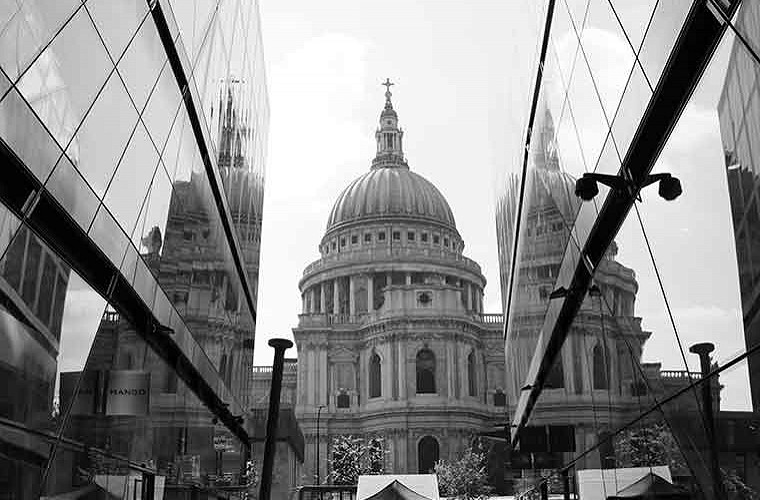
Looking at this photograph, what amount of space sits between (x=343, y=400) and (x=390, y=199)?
27.6 meters

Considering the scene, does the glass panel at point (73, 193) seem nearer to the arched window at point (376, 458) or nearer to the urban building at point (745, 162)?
the urban building at point (745, 162)

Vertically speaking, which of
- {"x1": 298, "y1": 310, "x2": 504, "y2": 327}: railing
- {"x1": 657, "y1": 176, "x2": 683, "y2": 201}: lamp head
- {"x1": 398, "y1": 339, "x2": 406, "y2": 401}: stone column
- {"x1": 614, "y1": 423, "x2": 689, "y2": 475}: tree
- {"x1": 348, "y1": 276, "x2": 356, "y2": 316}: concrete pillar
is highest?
{"x1": 348, "y1": 276, "x2": 356, "y2": 316}: concrete pillar

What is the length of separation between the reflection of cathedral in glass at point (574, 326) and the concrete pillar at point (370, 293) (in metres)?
71.8

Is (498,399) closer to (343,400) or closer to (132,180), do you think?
A: (343,400)

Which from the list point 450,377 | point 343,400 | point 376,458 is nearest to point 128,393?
point 376,458

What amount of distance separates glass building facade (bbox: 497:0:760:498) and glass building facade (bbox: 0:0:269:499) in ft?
13.1

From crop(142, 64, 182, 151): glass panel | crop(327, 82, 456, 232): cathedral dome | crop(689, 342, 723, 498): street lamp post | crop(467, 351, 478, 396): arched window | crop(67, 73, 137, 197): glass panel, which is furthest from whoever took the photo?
crop(327, 82, 456, 232): cathedral dome

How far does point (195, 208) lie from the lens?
41.1 ft

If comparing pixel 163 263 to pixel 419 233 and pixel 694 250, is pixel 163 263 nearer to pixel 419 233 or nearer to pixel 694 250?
pixel 694 250

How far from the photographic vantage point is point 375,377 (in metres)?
83.3

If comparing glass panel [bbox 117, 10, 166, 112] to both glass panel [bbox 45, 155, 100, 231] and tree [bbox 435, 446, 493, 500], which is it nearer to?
glass panel [bbox 45, 155, 100, 231]

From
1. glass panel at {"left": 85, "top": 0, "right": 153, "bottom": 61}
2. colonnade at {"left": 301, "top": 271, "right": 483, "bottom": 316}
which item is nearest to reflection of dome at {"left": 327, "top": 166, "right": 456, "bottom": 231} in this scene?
colonnade at {"left": 301, "top": 271, "right": 483, "bottom": 316}

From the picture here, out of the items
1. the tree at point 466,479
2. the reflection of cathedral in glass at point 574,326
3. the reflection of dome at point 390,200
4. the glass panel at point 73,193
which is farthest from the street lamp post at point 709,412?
the reflection of dome at point 390,200

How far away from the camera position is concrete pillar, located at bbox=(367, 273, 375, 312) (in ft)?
297
